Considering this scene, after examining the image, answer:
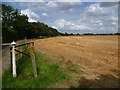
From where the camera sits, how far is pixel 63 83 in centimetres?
543

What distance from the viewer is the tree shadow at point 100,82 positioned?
16.8 feet

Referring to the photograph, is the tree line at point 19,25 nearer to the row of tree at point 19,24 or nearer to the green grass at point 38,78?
the row of tree at point 19,24

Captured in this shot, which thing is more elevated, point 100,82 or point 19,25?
point 19,25

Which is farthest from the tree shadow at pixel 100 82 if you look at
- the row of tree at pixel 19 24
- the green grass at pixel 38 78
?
the row of tree at pixel 19 24

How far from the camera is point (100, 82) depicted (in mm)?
5461

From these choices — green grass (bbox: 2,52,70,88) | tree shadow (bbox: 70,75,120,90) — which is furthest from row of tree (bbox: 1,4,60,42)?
tree shadow (bbox: 70,75,120,90)

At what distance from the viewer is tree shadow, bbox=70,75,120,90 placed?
512 centimetres

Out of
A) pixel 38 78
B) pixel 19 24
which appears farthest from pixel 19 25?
pixel 38 78

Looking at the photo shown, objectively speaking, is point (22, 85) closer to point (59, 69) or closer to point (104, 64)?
point (59, 69)

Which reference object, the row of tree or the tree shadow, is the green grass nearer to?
the tree shadow

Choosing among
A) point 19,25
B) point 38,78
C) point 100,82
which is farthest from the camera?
point 19,25

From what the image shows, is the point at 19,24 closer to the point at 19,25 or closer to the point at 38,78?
the point at 19,25

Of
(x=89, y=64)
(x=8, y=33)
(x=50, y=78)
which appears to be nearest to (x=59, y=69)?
(x=50, y=78)

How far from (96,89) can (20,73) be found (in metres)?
3.26
